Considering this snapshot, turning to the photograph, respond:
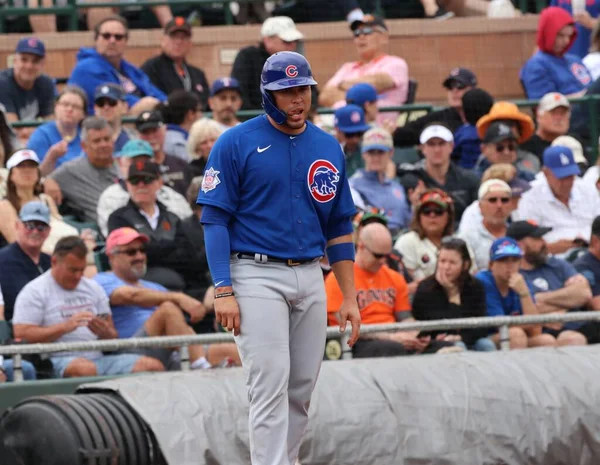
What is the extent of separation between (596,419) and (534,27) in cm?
732

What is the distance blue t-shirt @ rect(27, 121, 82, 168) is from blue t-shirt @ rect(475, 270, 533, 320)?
3.15 metres

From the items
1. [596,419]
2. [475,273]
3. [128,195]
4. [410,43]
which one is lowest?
[596,419]

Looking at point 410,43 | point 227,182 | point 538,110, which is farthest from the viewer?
point 410,43

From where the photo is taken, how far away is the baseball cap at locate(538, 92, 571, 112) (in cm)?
1165

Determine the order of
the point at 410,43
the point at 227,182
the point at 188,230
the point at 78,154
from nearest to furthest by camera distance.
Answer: the point at 227,182
the point at 188,230
the point at 78,154
the point at 410,43

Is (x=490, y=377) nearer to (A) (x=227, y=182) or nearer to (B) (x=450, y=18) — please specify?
(A) (x=227, y=182)

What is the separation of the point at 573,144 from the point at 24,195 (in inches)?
187

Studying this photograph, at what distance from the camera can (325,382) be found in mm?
7348

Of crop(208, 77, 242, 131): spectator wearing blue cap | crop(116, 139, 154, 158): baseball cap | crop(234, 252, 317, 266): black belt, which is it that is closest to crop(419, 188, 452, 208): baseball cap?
crop(116, 139, 154, 158): baseball cap

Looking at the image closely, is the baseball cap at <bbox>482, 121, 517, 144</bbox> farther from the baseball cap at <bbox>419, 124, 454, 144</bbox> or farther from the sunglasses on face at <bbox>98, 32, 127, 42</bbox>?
the sunglasses on face at <bbox>98, 32, 127, 42</bbox>

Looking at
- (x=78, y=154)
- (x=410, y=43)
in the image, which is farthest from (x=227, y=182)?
(x=410, y=43)

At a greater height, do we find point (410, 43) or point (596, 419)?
point (410, 43)

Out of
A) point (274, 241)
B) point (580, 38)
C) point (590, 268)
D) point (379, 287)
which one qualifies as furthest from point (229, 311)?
point (580, 38)

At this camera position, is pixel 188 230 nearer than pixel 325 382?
No
